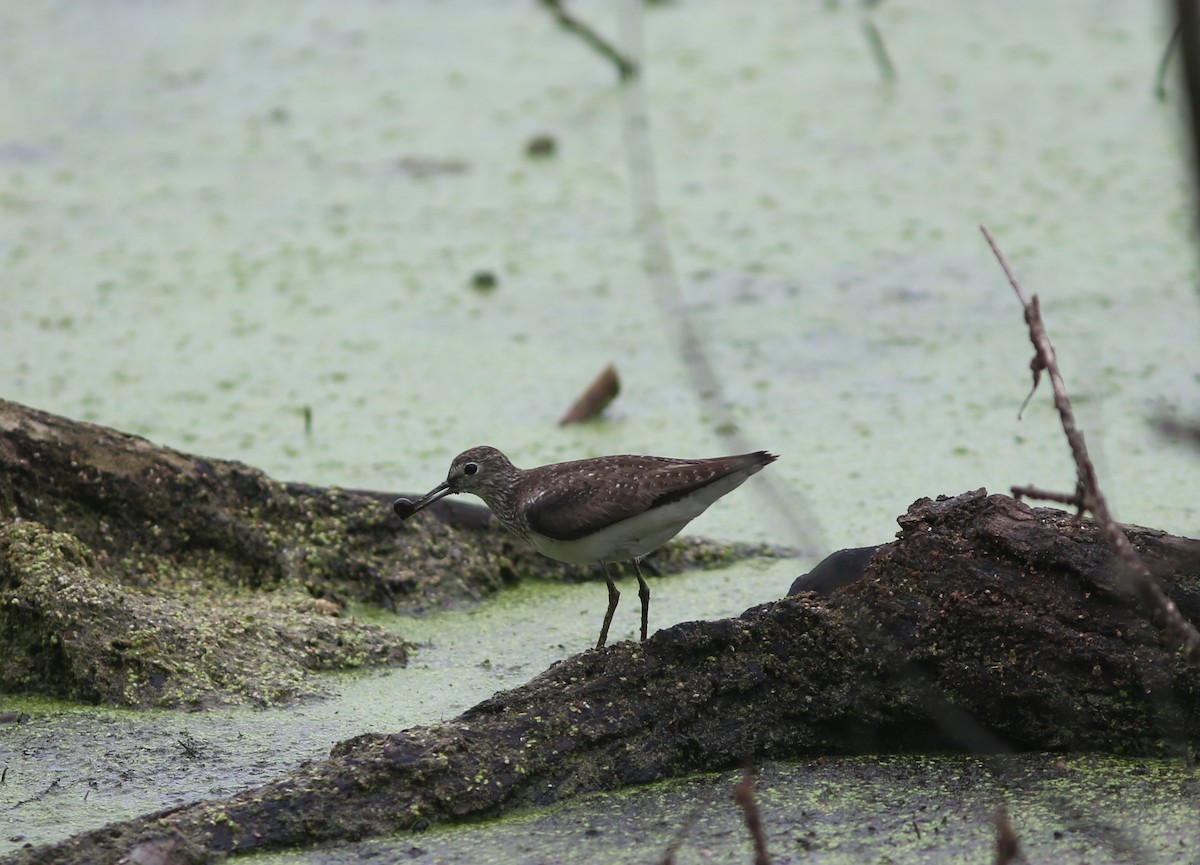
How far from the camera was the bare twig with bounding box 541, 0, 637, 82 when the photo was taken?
715cm

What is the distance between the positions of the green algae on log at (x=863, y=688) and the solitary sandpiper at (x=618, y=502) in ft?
0.91

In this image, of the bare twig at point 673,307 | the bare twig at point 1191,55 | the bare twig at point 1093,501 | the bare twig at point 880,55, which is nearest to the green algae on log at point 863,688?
the bare twig at point 673,307

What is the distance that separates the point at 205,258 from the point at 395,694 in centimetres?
328

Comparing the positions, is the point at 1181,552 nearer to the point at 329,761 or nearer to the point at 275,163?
the point at 329,761

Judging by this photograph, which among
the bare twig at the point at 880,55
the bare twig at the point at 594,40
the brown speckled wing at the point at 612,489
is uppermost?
the bare twig at the point at 594,40

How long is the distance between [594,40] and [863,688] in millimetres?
5267

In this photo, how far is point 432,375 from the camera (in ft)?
16.1

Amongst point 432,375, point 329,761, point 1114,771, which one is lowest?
point 1114,771

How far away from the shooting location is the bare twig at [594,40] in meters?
7.15

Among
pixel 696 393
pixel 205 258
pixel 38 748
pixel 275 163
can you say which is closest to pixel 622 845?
pixel 38 748

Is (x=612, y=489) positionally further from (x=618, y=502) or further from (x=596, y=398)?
(x=596, y=398)

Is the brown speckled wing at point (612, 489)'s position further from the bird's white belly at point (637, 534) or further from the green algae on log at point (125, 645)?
the green algae on log at point (125, 645)

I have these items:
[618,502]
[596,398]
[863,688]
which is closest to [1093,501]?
[863,688]

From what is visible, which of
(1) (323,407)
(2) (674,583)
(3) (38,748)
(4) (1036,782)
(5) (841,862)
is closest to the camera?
(5) (841,862)
